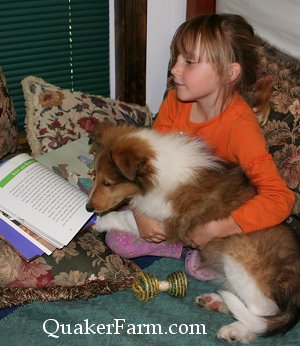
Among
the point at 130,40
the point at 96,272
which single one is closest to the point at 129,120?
the point at 130,40

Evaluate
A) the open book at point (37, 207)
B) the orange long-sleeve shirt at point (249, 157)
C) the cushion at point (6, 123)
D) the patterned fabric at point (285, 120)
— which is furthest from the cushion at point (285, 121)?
the cushion at point (6, 123)

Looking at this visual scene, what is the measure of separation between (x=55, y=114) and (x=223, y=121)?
109 cm

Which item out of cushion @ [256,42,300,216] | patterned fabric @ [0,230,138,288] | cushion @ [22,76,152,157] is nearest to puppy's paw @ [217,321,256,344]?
patterned fabric @ [0,230,138,288]

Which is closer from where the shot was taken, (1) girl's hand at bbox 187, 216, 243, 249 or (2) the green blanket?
(2) the green blanket

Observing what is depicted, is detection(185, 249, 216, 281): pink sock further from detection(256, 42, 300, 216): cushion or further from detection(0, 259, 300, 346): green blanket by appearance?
detection(256, 42, 300, 216): cushion

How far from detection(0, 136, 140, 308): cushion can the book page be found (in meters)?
0.10

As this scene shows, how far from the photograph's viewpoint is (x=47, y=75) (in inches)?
137

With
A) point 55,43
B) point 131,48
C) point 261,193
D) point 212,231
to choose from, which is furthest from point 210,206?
point 55,43

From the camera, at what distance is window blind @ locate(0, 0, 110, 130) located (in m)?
3.20

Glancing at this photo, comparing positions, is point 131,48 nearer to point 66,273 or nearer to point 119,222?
point 119,222

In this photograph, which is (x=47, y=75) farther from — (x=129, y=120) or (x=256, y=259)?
(x=256, y=259)

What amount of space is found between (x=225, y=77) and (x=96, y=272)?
3.60 feet

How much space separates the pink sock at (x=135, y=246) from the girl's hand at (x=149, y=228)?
0.33 feet

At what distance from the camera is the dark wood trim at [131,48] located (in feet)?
10.5
